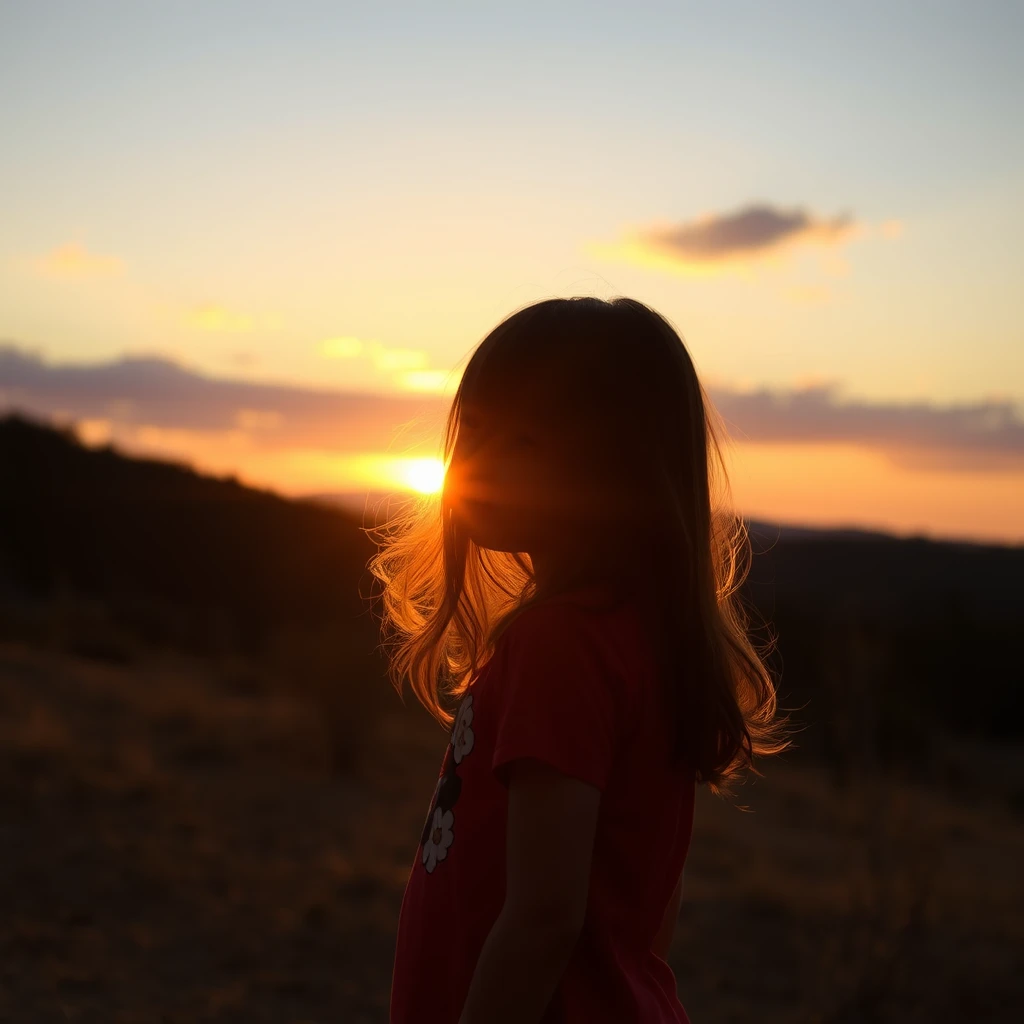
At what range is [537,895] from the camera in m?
1.09

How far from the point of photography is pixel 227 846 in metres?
5.88

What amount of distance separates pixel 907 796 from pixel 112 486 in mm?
27348

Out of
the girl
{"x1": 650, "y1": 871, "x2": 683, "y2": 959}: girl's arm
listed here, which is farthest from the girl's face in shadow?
{"x1": 650, "y1": 871, "x2": 683, "y2": 959}: girl's arm

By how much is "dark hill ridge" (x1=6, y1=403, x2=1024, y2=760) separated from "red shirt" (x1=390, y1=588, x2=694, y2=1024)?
16713 millimetres

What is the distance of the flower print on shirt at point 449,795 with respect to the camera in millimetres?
1272

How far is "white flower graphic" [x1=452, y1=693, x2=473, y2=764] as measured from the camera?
4.16ft

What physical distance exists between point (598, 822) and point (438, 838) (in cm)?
20

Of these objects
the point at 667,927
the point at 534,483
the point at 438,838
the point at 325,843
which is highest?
→ the point at 534,483

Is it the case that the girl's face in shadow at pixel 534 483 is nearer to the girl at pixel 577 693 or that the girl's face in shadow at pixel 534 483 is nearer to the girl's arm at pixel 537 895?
the girl at pixel 577 693

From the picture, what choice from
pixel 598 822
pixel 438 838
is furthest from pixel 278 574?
pixel 598 822

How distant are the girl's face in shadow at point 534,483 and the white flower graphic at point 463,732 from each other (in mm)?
207

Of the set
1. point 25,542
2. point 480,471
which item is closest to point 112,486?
point 25,542

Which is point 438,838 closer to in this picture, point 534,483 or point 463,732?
point 463,732

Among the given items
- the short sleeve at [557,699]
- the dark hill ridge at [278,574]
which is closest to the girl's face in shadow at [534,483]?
the short sleeve at [557,699]
